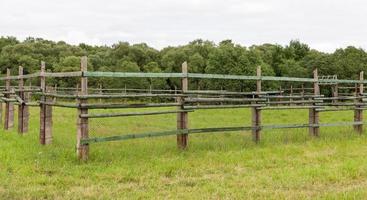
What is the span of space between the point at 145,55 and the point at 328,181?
54038 millimetres

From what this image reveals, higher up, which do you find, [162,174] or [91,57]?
[91,57]

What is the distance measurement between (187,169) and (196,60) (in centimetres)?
4798

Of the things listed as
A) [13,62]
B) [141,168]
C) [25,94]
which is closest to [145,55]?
[13,62]

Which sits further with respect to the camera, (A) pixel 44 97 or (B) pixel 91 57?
(B) pixel 91 57

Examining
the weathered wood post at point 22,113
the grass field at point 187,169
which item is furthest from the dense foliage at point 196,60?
the grass field at point 187,169

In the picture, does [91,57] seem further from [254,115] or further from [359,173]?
[359,173]

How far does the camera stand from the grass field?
5660mm

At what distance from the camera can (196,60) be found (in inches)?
2158

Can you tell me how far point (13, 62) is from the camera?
57.8 meters

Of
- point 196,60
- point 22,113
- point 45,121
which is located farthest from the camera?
point 196,60

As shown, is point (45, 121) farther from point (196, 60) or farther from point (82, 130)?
point (196, 60)

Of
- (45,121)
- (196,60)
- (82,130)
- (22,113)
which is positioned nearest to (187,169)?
(82,130)

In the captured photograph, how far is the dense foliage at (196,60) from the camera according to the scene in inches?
1797

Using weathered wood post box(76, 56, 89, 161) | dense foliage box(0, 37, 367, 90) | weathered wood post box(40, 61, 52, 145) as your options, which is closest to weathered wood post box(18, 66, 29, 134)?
weathered wood post box(40, 61, 52, 145)
